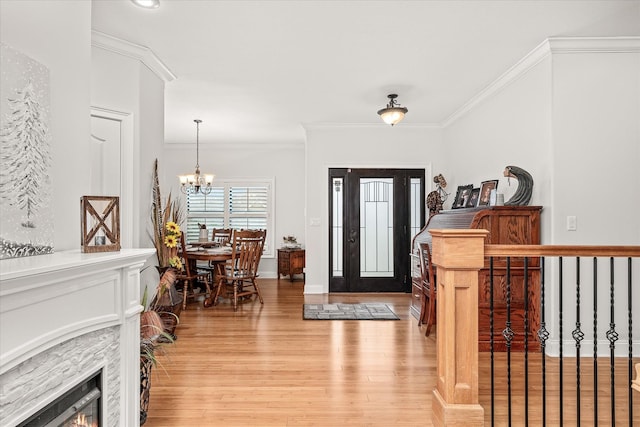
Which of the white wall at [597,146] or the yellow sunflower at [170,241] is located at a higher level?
the white wall at [597,146]

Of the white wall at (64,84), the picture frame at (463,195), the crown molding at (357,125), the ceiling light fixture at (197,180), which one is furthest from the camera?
the ceiling light fixture at (197,180)

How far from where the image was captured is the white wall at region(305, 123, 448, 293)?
20.1 feet

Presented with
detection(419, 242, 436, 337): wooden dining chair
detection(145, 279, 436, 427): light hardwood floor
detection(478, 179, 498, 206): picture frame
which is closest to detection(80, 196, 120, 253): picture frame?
detection(145, 279, 436, 427): light hardwood floor

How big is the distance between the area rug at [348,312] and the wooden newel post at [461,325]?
96.8 inches

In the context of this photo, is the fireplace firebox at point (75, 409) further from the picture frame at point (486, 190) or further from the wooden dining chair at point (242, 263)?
the picture frame at point (486, 190)

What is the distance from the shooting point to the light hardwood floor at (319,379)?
2.30 meters

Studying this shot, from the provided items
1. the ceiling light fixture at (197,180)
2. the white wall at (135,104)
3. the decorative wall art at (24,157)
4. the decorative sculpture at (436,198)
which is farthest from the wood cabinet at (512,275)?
the ceiling light fixture at (197,180)

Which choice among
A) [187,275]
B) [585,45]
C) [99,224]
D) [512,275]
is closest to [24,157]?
[99,224]

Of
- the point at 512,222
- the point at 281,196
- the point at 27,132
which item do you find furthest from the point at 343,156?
the point at 27,132

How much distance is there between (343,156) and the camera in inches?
242

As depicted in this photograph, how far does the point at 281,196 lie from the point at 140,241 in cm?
440

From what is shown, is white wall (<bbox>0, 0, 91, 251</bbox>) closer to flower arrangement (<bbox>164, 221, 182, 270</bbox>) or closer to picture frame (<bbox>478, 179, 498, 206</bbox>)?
flower arrangement (<bbox>164, 221, 182, 270</bbox>)

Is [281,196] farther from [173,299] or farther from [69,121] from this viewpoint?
[69,121]

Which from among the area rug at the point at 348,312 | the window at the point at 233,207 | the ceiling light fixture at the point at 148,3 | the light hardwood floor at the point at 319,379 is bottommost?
the area rug at the point at 348,312
